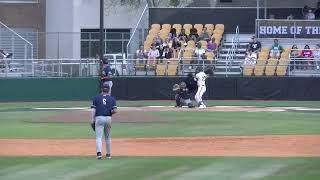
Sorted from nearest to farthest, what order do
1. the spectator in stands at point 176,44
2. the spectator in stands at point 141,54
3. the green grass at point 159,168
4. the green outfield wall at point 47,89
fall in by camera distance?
the green grass at point 159,168, the green outfield wall at point 47,89, the spectator in stands at point 141,54, the spectator in stands at point 176,44

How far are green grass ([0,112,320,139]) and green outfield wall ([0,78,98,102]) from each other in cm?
925

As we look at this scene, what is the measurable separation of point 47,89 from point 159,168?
24888mm

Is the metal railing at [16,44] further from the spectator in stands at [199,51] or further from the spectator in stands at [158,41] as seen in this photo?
the spectator in stands at [199,51]

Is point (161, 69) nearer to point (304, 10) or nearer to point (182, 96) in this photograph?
point (182, 96)

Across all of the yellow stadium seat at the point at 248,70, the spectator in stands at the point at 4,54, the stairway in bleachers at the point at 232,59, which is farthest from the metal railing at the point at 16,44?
the yellow stadium seat at the point at 248,70

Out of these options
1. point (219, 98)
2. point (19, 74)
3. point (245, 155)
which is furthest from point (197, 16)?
point (245, 155)

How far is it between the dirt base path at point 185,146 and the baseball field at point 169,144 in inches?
0.9

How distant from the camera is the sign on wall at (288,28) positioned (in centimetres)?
4247

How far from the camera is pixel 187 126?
25.3 metres

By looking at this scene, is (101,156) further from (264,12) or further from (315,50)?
(264,12)

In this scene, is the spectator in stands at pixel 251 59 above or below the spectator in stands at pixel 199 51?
below

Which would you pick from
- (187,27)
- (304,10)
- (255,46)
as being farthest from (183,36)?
(304,10)

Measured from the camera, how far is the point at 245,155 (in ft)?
59.5

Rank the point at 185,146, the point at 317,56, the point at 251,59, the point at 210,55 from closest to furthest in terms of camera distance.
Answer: the point at 185,146
the point at 317,56
the point at 251,59
the point at 210,55
